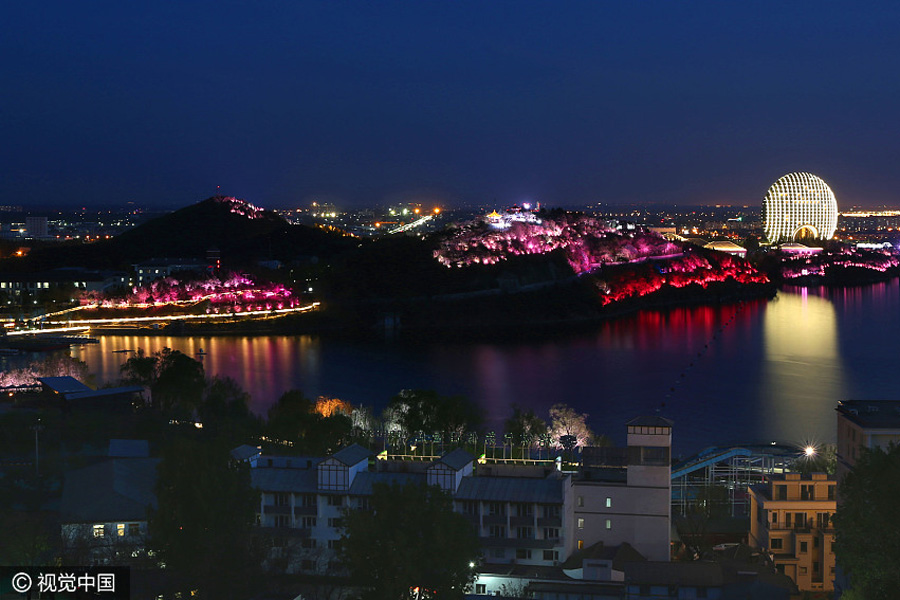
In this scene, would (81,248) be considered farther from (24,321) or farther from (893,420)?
(893,420)

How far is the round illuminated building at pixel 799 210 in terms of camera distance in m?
28.6

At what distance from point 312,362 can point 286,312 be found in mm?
3793

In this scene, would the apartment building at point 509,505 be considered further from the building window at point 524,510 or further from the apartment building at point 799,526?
the apartment building at point 799,526

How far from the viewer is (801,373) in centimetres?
936

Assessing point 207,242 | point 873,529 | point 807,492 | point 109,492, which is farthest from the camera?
point 207,242

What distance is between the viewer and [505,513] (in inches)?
150

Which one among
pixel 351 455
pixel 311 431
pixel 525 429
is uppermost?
pixel 351 455

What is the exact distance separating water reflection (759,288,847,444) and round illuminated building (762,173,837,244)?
13673 mm

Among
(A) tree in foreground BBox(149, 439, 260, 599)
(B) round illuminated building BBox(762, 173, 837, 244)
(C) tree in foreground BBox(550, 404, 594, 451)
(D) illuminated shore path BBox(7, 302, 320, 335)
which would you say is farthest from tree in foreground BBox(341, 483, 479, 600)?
(B) round illuminated building BBox(762, 173, 837, 244)

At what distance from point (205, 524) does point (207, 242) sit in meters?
19.5

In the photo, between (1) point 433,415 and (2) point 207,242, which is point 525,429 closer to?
(1) point 433,415

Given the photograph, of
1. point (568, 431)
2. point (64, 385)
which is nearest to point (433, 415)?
point (568, 431)

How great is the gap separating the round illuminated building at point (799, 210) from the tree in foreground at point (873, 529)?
26471 mm

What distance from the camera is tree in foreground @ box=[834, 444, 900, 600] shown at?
3.01 meters
